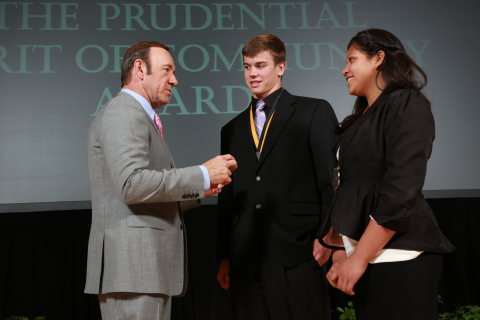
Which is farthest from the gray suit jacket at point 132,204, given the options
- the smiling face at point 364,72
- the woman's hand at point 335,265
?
the smiling face at point 364,72

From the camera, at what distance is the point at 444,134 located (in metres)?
3.40

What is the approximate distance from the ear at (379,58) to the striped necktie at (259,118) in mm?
758

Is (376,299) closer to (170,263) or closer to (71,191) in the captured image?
(170,263)

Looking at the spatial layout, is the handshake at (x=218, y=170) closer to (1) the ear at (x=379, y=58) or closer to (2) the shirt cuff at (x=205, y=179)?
(2) the shirt cuff at (x=205, y=179)

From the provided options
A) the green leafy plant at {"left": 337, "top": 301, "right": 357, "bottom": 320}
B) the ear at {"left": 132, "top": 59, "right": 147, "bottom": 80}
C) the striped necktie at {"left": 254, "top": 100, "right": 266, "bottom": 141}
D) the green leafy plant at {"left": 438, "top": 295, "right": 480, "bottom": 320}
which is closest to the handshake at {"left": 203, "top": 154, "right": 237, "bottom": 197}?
the striped necktie at {"left": 254, "top": 100, "right": 266, "bottom": 141}

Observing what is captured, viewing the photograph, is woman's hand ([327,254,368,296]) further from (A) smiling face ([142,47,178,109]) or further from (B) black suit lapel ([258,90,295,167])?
(A) smiling face ([142,47,178,109])

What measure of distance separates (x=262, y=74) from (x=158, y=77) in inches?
21.6

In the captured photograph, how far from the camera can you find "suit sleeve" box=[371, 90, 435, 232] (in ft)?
3.30

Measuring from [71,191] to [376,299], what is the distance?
2.77 metres

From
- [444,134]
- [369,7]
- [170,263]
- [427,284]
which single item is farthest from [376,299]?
[369,7]

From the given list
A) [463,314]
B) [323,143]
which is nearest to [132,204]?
[323,143]

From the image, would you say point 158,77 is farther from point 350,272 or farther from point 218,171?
point 350,272

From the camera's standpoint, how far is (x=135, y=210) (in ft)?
4.71

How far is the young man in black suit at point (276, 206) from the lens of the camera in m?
1.65
